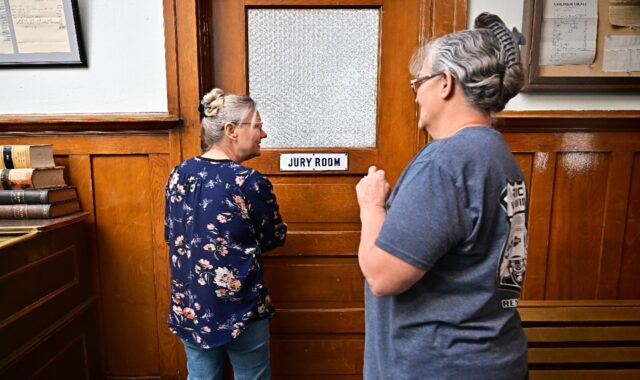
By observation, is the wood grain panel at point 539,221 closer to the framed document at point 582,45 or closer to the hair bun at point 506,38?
the framed document at point 582,45

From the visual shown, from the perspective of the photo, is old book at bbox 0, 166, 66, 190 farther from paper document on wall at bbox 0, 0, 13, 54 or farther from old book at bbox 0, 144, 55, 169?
paper document on wall at bbox 0, 0, 13, 54

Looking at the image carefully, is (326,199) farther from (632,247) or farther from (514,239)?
(632,247)

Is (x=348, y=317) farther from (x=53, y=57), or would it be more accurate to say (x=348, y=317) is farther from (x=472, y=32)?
(x=53, y=57)

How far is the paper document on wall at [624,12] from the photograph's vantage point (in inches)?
65.4

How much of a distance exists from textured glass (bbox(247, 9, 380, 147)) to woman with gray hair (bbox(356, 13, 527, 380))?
89 cm

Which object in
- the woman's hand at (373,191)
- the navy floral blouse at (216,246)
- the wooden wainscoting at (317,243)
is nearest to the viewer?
the woman's hand at (373,191)

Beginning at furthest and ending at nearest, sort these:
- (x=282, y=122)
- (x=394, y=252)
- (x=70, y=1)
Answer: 1. (x=282, y=122)
2. (x=70, y=1)
3. (x=394, y=252)

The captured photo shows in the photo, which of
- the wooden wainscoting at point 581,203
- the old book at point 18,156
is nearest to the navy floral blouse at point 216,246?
the old book at point 18,156

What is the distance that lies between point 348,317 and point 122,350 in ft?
3.50

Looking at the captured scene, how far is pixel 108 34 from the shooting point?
170 cm

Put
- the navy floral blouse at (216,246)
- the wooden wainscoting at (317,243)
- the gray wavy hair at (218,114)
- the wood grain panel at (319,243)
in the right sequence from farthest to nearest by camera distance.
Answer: the wood grain panel at (319,243), the wooden wainscoting at (317,243), the gray wavy hair at (218,114), the navy floral blouse at (216,246)

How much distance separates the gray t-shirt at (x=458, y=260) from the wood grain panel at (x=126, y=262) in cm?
129

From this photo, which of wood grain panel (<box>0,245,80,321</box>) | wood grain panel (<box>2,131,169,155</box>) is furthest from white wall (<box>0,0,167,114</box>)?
wood grain panel (<box>0,245,80,321</box>)

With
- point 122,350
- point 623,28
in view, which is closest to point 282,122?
point 122,350
